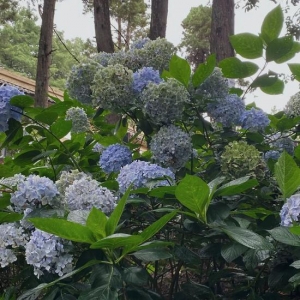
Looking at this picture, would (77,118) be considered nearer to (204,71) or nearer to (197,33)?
(204,71)

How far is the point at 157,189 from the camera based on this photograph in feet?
3.50

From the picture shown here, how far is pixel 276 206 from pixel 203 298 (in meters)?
0.33

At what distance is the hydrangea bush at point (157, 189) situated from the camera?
3.22 feet

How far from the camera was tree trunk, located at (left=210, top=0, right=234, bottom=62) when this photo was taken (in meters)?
4.13

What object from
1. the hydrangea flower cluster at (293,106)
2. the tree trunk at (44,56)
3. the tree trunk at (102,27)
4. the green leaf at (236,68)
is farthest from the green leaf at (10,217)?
the tree trunk at (44,56)

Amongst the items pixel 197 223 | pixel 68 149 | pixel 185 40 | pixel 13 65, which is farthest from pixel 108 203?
pixel 13 65

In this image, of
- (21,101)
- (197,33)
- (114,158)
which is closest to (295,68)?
(114,158)

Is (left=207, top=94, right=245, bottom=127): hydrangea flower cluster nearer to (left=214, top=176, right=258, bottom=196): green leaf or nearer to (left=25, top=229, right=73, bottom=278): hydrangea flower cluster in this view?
(left=214, top=176, right=258, bottom=196): green leaf

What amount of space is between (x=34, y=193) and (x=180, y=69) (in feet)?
1.80

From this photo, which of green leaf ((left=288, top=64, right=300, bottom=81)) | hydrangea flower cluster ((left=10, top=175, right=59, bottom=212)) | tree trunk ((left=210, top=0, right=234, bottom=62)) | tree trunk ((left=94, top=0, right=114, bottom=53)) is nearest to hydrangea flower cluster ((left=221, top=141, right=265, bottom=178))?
green leaf ((left=288, top=64, right=300, bottom=81))

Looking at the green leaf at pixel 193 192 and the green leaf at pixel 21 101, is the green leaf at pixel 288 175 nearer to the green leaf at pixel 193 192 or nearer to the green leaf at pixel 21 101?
the green leaf at pixel 193 192

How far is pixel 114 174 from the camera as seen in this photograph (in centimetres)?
155

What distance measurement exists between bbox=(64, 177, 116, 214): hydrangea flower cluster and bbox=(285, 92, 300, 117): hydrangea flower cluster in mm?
796

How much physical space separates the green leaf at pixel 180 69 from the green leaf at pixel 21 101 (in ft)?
1.35
